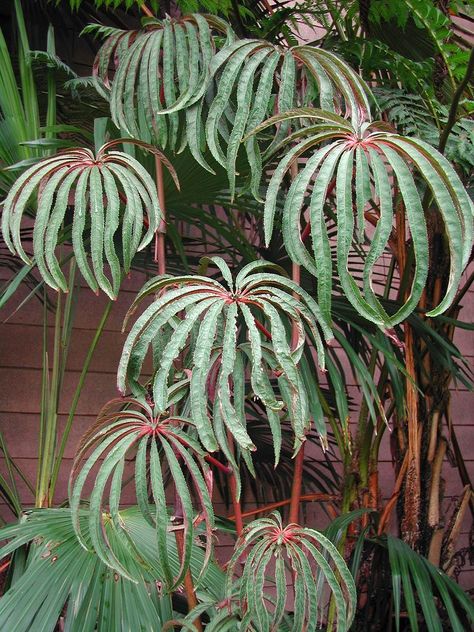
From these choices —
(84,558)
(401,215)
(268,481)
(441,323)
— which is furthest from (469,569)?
(84,558)

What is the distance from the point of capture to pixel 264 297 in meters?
1.03

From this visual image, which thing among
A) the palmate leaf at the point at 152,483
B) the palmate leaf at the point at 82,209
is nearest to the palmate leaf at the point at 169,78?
the palmate leaf at the point at 82,209

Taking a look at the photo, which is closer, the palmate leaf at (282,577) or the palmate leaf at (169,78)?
the palmate leaf at (282,577)

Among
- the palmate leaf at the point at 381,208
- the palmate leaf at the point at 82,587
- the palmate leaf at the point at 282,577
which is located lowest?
the palmate leaf at the point at 82,587

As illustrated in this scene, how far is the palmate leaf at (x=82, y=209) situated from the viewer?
3.64 feet

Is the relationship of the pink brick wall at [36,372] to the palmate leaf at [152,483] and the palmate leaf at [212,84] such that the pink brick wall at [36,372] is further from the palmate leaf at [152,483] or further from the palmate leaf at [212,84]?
the palmate leaf at [152,483]

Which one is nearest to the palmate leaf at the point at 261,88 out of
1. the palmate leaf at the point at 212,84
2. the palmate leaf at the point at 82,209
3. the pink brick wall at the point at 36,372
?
the palmate leaf at the point at 212,84

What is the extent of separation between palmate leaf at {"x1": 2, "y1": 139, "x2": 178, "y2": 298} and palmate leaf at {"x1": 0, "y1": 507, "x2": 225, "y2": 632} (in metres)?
0.42

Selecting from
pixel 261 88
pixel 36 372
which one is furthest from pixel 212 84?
pixel 36 372

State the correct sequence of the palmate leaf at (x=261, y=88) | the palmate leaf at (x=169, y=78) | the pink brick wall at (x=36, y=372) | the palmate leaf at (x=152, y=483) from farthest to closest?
the pink brick wall at (x=36, y=372) → the palmate leaf at (x=169, y=78) → the palmate leaf at (x=261, y=88) → the palmate leaf at (x=152, y=483)

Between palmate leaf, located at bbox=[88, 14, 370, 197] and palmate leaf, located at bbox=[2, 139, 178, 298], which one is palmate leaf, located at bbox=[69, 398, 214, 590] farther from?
palmate leaf, located at bbox=[88, 14, 370, 197]

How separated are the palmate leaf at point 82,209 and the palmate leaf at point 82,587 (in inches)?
16.6

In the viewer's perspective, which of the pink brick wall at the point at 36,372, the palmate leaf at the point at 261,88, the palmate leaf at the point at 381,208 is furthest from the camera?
the pink brick wall at the point at 36,372

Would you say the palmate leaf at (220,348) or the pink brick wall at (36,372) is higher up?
the palmate leaf at (220,348)
